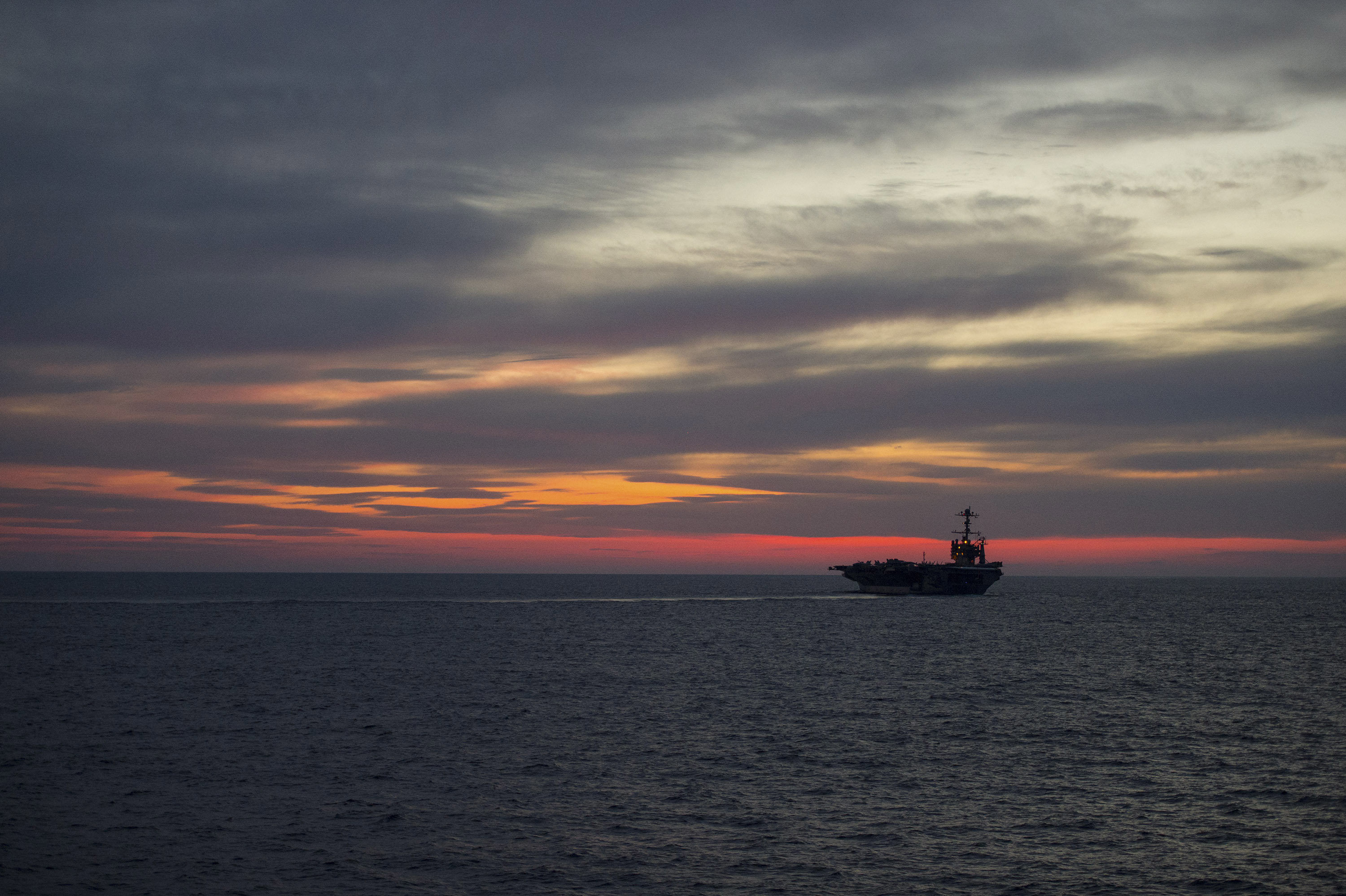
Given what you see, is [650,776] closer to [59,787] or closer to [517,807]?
[517,807]

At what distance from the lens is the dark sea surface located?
3020cm

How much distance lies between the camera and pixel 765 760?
149ft

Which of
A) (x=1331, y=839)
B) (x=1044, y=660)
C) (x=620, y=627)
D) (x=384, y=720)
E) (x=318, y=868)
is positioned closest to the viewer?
(x=318, y=868)

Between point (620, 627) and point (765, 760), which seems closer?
point (765, 760)

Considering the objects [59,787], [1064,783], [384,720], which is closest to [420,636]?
[384,720]

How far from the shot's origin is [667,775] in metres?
42.4

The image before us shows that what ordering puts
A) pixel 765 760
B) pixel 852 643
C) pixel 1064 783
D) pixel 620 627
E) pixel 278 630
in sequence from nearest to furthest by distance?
pixel 1064 783, pixel 765 760, pixel 852 643, pixel 278 630, pixel 620 627

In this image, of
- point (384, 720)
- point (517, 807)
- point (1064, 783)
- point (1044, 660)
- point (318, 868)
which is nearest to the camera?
point (318, 868)

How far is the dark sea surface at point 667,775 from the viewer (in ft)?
99.1

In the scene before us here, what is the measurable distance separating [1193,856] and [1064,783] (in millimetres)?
9638

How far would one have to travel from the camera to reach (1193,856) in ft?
104

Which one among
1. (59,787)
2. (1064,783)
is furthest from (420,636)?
(1064,783)

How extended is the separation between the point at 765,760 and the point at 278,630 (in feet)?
318

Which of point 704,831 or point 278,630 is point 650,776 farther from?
point 278,630
